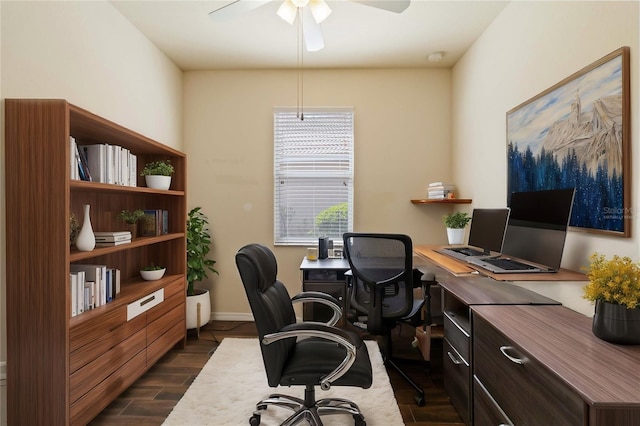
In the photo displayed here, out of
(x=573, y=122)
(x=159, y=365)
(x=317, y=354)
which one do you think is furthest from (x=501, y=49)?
(x=159, y=365)

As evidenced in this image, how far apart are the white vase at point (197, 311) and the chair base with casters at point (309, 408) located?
61.4 inches

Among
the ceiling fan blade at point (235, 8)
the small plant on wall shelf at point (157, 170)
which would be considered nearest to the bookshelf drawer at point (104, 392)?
the small plant on wall shelf at point (157, 170)

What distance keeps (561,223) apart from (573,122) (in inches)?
23.4

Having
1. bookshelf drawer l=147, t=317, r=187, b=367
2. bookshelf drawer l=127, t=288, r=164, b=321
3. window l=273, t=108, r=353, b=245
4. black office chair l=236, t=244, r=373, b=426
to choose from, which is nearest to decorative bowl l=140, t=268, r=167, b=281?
bookshelf drawer l=127, t=288, r=164, b=321

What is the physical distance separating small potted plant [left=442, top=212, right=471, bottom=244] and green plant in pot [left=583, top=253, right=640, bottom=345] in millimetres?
1975

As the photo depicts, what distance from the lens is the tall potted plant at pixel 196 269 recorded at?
340 cm

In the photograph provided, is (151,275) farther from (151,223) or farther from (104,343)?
(104,343)

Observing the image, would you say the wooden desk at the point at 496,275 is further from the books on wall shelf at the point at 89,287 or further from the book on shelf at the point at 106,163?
the book on shelf at the point at 106,163

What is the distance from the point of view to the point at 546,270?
187cm

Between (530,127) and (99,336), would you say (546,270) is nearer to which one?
(530,127)

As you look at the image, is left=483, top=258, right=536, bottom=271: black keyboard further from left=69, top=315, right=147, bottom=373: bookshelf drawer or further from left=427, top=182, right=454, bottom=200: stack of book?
left=69, top=315, right=147, bottom=373: bookshelf drawer

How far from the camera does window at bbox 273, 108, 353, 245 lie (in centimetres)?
382

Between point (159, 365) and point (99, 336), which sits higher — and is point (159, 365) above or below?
below

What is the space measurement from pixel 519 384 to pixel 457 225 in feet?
6.81
